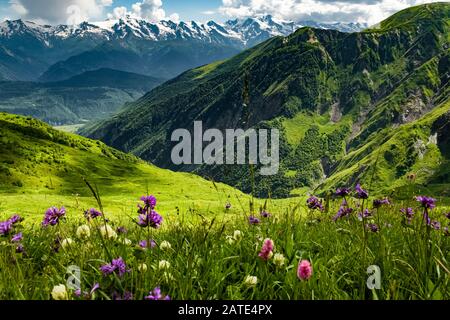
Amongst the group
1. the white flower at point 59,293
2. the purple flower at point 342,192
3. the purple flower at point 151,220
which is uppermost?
the purple flower at point 342,192

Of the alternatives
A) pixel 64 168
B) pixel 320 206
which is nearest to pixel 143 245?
pixel 320 206

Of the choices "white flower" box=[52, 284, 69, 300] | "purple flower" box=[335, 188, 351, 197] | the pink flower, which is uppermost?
"purple flower" box=[335, 188, 351, 197]

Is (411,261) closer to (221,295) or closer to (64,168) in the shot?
(221,295)

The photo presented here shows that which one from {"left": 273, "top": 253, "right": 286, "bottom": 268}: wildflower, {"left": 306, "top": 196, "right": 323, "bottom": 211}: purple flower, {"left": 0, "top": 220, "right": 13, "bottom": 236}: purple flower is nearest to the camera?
{"left": 273, "top": 253, "right": 286, "bottom": 268}: wildflower

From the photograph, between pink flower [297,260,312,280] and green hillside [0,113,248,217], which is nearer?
pink flower [297,260,312,280]

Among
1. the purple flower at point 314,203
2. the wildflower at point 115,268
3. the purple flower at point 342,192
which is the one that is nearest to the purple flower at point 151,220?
the wildflower at point 115,268

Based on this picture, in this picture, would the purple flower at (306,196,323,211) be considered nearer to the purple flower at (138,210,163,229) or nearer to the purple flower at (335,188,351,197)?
the purple flower at (335,188,351,197)

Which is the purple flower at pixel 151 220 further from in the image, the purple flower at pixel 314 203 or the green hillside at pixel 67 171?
the green hillside at pixel 67 171

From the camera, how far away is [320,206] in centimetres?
842

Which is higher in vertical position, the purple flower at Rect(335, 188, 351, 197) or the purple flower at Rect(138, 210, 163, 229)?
the purple flower at Rect(335, 188, 351, 197)

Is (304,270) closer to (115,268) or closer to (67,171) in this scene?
(115,268)

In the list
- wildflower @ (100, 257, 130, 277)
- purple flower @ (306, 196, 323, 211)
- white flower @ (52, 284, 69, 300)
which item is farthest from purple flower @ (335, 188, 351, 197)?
white flower @ (52, 284, 69, 300)

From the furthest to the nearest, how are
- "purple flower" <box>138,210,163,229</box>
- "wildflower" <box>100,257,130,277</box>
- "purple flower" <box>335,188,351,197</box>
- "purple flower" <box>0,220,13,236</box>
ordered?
"purple flower" <box>335,188,351,197</box>
"purple flower" <box>0,220,13,236</box>
"purple flower" <box>138,210,163,229</box>
"wildflower" <box>100,257,130,277</box>
